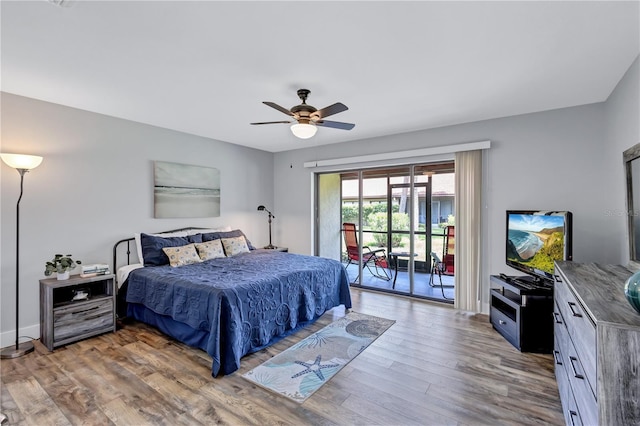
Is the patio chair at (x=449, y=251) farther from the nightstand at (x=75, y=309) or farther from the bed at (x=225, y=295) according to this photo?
the nightstand at (x=75, y=309)

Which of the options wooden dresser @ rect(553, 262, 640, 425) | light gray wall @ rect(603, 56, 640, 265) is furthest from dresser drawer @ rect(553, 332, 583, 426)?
light gray wall @ rect(603, 56, 640, 265)

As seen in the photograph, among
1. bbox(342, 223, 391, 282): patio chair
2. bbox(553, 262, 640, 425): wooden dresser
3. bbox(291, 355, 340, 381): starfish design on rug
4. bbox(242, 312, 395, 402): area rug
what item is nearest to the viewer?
bbox(553, 262, 640, 425): wooden dresser

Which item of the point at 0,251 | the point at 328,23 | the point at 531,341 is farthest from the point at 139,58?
the point at 531,341

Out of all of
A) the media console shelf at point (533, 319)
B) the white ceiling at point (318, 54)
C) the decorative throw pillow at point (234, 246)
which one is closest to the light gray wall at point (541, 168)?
the white ceiling at point (318, 54)

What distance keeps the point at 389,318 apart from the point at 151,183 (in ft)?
12.1

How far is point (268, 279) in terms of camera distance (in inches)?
116

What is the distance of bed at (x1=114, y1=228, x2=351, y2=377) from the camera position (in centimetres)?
249

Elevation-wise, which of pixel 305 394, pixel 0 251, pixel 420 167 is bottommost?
pixel 305 394

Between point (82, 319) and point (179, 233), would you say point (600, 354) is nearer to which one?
point (82, 319)

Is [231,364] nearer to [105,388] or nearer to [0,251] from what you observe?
[105,388]

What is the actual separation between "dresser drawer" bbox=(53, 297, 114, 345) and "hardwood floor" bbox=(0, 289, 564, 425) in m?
0.12

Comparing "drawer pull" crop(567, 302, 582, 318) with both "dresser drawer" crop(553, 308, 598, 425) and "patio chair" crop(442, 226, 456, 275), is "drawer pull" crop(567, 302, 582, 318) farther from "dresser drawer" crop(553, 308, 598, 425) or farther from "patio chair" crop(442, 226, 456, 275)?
Answer: "patio chair" crop(442, 226, 456, 275)

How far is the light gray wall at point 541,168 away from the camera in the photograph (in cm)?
316

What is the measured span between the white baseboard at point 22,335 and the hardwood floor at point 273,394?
0.27 meters
